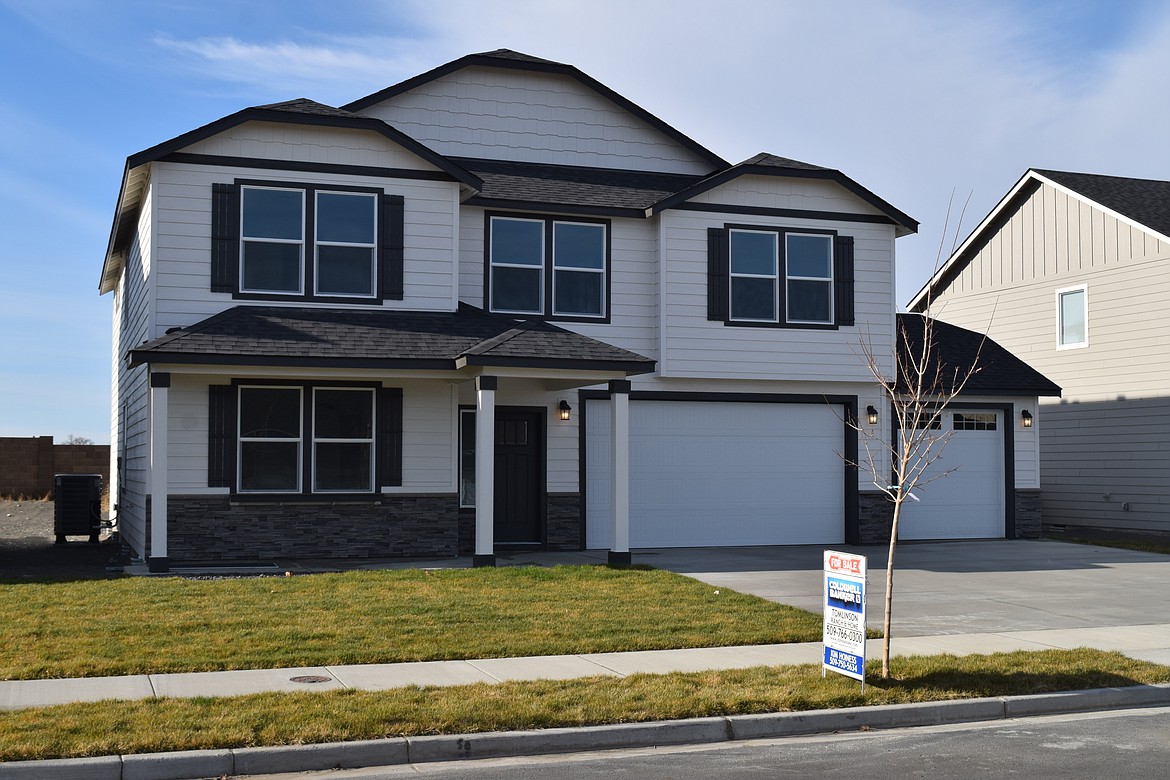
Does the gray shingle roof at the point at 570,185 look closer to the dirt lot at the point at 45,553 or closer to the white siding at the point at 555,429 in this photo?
the white siding at the point at 555,429

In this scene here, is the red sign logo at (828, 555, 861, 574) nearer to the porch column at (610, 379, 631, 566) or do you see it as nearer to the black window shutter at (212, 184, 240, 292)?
the porch column at (610, 379, 631, 566)

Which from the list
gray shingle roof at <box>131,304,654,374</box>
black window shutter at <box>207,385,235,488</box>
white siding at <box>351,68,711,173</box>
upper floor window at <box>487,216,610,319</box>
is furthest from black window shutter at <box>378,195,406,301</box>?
white siding at <box>351,68,711,173</box>

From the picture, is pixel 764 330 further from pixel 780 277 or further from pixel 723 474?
pixel 723 474

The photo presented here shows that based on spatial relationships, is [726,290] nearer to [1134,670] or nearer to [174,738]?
[1134,670]

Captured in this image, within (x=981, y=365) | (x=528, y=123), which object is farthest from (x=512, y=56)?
(x=981, y=365)

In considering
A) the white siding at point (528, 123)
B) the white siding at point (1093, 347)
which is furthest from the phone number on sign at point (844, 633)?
the white siding at point (1093, 347)

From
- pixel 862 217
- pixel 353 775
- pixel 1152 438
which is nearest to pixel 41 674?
pixel 353 775

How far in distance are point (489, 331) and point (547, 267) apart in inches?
90.4

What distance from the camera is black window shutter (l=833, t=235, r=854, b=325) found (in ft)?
68.6

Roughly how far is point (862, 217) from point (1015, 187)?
8784 millimetres

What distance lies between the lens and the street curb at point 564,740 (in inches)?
274

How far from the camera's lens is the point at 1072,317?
26922 millimetres

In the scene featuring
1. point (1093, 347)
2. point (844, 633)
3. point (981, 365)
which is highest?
point (1093, 347)

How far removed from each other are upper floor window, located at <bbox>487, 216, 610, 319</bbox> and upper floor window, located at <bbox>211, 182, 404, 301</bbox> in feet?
6.70
